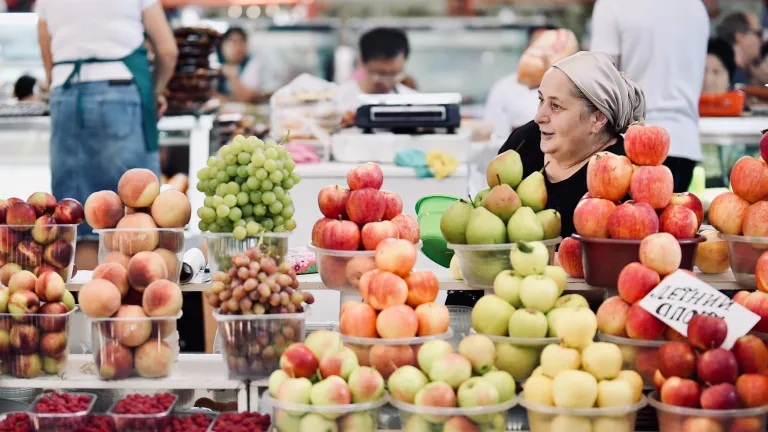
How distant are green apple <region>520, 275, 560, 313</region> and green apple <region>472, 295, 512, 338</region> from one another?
0.14 feet

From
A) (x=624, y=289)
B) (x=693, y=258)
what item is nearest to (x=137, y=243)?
(x=624, y=289)

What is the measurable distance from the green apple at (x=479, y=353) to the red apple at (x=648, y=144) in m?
0.59

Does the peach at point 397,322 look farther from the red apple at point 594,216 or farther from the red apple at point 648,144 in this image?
the red apple at point 648,144

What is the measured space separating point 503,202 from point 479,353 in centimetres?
43

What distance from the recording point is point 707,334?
5.97 feet

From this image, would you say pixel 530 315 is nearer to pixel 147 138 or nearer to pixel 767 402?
pixel 767 402

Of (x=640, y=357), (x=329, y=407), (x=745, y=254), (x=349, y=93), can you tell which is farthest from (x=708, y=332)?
(x=349, y=93)

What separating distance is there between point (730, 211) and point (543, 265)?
49 centimetres

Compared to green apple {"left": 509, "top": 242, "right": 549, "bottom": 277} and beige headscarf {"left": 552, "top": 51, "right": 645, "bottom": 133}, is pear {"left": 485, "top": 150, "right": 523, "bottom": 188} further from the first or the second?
beige headscarf {"left": 552, "top": 51, "right": 645, "bottom": 133}

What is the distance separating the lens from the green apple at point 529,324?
1.95 m

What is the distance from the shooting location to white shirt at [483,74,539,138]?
625 cm

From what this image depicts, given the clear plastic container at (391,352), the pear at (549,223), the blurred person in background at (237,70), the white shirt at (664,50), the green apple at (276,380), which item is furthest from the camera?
the blurred person in background at (237,70)

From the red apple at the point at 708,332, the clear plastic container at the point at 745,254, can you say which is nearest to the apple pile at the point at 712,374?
the red apple at the point at 708,332

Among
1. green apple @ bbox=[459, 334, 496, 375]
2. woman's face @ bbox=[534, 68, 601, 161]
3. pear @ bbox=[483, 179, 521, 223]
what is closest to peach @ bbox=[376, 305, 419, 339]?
green apple @ bbox=[459, 334, 496, 375]
